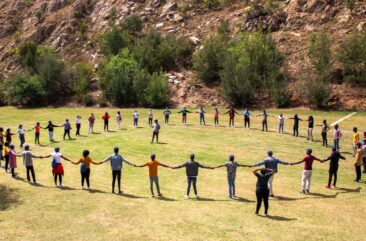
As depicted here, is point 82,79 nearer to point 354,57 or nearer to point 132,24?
point 132,24

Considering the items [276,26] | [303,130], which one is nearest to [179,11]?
[276,26]

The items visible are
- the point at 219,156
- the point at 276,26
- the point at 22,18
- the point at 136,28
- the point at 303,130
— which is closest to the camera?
the point at 219,156

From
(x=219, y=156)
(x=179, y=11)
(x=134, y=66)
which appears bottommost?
(x=219, y=156)

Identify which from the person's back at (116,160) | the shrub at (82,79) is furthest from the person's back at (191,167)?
the shrub at (82,79)

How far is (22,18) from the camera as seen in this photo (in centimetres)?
8975

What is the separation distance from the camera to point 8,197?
19641mm

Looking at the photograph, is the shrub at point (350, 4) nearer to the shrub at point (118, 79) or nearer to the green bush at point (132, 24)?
the shrub at point (118, 79)

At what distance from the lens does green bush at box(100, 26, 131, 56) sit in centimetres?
7062

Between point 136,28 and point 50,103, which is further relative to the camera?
point 136,28

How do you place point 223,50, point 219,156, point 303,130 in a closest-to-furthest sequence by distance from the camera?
point 219,156, point 303,130, point 223,50

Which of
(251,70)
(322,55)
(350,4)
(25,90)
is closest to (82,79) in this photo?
(25,90)

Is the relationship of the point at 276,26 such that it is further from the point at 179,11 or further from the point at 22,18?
the point at 22,18

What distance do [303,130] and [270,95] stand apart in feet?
56.4

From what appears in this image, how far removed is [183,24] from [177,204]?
196 feet
